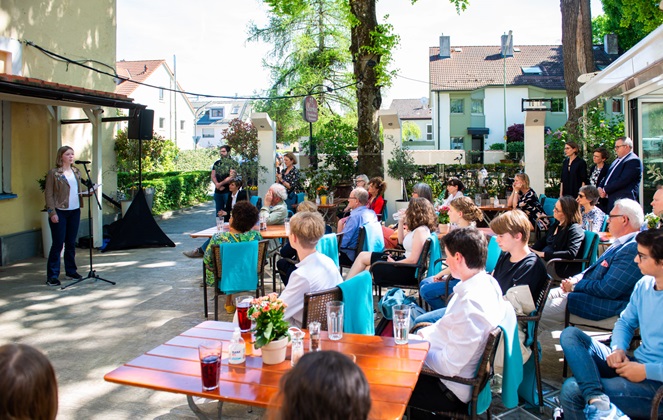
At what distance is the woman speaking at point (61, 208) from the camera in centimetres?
724

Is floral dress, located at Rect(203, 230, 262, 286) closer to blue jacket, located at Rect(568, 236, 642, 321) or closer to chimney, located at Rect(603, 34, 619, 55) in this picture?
blue jacket, located at Rect(568, 236, 642, 321)

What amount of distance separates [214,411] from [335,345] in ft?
Result: 4.34

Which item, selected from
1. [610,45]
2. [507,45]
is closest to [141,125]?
[610,45]

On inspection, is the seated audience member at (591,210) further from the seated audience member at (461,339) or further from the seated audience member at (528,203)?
the seated audience member at (461,339)

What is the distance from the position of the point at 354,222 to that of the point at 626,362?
12.7 feet

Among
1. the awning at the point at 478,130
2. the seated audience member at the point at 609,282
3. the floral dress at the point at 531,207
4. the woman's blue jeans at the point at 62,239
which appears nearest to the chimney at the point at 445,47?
the awning at the point at 478,130

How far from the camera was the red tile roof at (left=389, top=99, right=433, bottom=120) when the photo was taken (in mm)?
57856

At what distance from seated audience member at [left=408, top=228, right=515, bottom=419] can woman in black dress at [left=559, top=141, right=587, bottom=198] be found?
664cm

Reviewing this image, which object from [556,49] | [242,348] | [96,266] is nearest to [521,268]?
[242,348]

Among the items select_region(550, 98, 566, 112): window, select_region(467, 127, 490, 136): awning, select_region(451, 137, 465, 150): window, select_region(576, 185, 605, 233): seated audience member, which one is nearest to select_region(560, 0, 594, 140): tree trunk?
select_region(576, 185, 605, 233): seated audience member

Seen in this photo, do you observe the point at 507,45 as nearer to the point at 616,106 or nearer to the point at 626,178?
the point at 616,106

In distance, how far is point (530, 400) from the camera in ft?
11.5

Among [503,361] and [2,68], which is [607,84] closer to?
[503,361]

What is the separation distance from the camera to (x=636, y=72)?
7.25 meters
